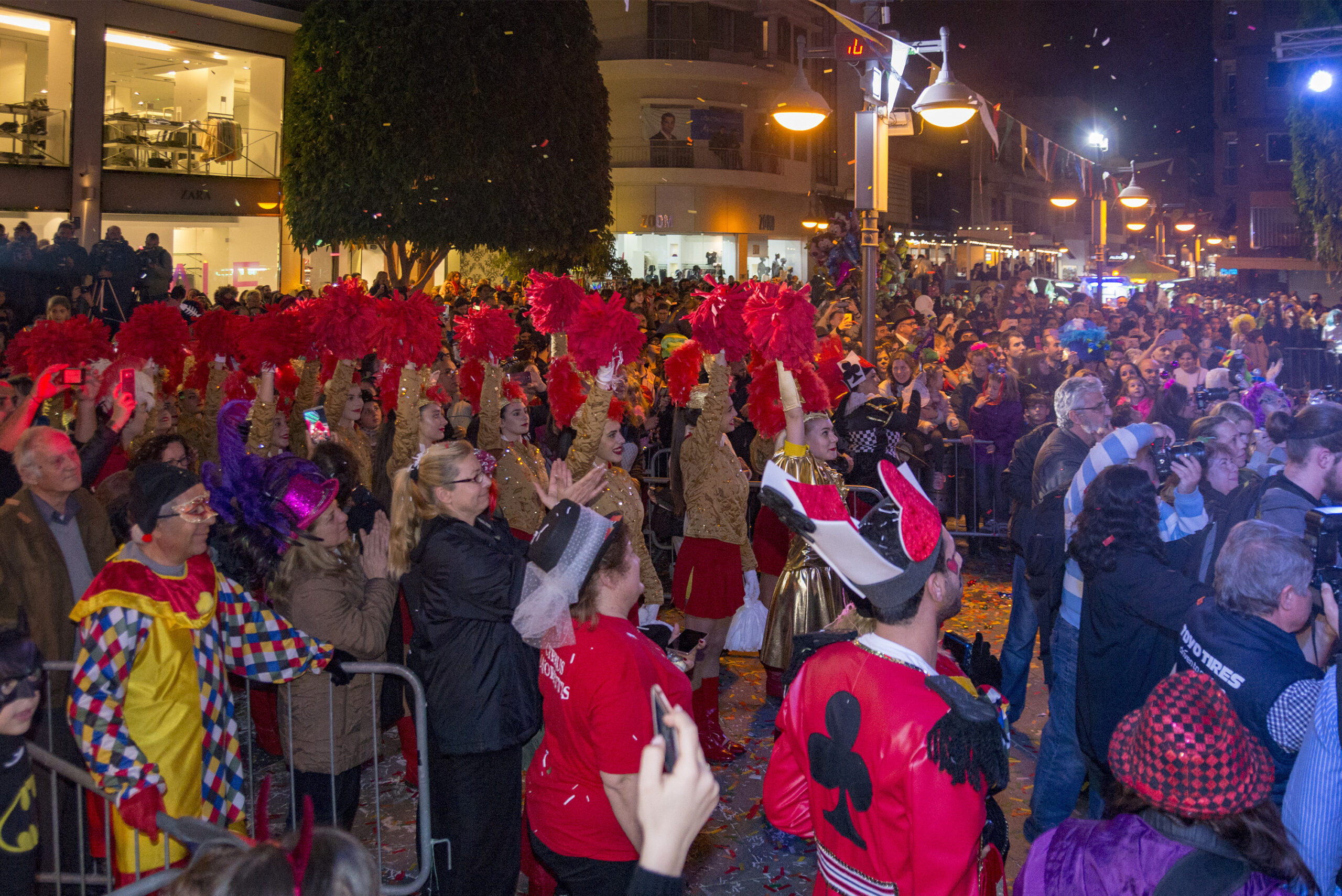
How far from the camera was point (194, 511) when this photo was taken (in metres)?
3.61

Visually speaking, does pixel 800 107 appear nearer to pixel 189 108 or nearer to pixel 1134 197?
pixel 1134 197

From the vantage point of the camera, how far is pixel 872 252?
9.35m

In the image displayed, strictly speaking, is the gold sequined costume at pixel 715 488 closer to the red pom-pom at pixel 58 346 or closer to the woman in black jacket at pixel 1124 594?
the woman in black jacket at pixel 1124 594

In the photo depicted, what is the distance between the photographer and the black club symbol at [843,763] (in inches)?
103

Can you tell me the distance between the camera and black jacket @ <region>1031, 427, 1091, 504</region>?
613 centimetres

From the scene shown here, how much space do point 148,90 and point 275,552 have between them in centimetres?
2247

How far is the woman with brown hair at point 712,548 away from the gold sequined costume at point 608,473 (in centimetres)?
44

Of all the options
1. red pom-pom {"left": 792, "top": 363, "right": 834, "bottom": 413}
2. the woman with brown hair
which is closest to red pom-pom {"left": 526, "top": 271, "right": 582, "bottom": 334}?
the woman with brown hair

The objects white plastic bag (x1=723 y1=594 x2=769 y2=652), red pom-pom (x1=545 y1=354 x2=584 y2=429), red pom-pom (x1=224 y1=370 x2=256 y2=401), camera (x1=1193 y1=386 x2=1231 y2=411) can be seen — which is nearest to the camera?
white plastic bag (x1=723 y1=594 x2=769 y2=652)

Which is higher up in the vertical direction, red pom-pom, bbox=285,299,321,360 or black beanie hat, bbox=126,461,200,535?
red pom-pom, bbox=285,299,321,360

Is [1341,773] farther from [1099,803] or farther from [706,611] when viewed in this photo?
[706,611]

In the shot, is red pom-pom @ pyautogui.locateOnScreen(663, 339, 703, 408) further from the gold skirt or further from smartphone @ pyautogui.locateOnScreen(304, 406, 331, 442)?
smartphone @ pyautogui.locateOnScreen(304, 406, 331, 442)

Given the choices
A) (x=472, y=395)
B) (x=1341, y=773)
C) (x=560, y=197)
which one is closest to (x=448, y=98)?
(x=560, y=197)

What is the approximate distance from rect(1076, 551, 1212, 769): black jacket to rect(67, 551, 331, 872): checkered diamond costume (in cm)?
328
